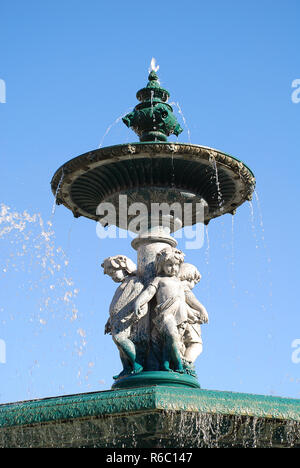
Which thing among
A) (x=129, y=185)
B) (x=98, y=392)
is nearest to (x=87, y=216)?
(x=129, y=185)

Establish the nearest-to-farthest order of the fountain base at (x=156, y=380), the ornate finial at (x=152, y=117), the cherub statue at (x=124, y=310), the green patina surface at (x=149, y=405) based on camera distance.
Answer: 1. the green patina surface at (x=149, y=405)
2. the fountain base at (x=156, y=380)
3. the cherub statue at (x=124, y=310)
4. the ornate finial at (x=152, y=117)

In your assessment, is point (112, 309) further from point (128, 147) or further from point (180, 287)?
point (128, 147)

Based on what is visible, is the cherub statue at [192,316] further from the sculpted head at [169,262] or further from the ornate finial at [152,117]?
the ornate finial at [152,117]

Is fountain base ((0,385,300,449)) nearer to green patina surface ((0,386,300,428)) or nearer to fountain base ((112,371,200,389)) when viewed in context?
green patina surface ((0,386,300,428))

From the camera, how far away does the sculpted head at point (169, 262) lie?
9.79m

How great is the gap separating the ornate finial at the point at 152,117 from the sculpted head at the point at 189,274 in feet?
6.81

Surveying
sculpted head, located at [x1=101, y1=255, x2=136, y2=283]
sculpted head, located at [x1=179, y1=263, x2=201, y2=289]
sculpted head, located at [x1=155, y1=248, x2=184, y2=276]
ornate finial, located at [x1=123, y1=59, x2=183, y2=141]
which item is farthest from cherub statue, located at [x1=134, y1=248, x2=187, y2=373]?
ornate finial, located at [x1=123, y1=59, x2=183, y2=141]

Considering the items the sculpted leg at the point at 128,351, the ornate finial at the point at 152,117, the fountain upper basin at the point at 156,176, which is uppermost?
the ornate finial at the point at 152,117

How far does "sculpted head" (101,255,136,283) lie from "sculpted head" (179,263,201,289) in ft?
2.23

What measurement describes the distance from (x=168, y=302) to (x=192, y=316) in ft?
1.78

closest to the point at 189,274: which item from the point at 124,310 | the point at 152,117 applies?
the point at 124,310

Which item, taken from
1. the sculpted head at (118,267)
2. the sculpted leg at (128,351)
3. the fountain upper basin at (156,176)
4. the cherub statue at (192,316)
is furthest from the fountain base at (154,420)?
the fountain upper basin at (156,176)

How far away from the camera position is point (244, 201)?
439 inches
